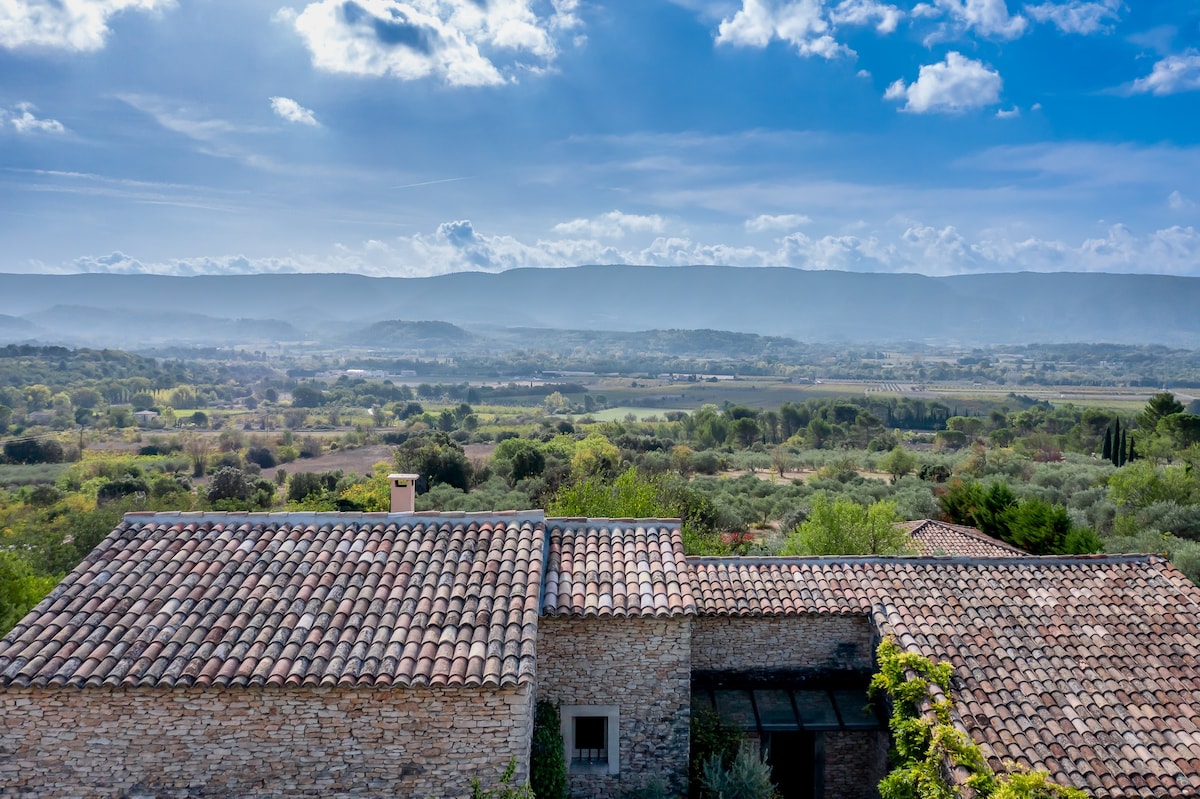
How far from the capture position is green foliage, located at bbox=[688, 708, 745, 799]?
11.1 m

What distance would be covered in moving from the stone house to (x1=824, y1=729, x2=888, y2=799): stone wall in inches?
1.5

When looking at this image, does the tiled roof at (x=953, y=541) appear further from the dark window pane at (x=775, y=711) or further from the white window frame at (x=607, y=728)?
the white window frame at (x=607, y=728)

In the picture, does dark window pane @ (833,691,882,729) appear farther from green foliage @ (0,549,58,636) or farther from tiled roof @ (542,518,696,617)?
green foliage @ (0,549,58,636)

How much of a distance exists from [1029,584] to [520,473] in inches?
1398

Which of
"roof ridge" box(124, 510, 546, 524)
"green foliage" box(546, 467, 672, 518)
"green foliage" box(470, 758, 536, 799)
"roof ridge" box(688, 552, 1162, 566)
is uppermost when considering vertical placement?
"roof ridge" box(124, 510, 546, 524)

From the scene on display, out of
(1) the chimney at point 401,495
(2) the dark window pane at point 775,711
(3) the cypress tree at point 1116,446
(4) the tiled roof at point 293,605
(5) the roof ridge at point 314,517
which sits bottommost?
(3) the cypress tree at point 1116,446

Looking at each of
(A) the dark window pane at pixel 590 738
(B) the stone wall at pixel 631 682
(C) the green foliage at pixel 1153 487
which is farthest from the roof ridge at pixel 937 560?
(C) the green foliage at pixel 1153 487

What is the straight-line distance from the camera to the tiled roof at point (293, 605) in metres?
8.88

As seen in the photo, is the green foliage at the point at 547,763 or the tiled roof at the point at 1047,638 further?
the green foliage at the point at 547,763

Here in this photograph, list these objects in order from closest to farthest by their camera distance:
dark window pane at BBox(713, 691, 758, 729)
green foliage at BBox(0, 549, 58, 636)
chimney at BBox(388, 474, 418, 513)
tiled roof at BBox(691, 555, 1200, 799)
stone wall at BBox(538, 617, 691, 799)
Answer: tiled roof at BBox(691, 555, 1200, 799) < stone wall at BBox(538, 617, 691, 799) < dark window pane at BBox(713, 691, 758, 729) < chimney at BBox(388, 474, 418, 513) < green foliage at BBox(0, 549, 58, 636)

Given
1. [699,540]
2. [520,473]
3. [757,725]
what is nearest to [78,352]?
[520,473]

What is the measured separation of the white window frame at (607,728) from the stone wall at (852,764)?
137 inches

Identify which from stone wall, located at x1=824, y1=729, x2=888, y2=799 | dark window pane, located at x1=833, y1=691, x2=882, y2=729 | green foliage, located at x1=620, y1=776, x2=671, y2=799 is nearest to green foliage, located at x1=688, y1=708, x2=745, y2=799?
green foliage, located at x1=620, y1=776, x2=671, y2=799

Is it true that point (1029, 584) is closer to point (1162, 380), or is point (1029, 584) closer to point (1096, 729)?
point (1096, 729)
